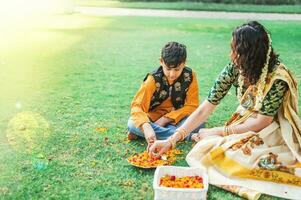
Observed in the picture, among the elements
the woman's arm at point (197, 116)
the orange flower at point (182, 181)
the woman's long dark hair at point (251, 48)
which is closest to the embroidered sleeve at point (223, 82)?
the woman's arm at point (197, 116)

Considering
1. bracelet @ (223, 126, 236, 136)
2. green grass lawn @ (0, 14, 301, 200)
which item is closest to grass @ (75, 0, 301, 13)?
green grass lawn @ (0, 14, 301, 200)

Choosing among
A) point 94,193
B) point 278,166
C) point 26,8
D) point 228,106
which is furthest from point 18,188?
point 26,8

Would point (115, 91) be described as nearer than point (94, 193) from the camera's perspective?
No

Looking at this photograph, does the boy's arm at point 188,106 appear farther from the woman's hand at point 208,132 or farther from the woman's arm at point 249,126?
the woman's arm at point 249,126

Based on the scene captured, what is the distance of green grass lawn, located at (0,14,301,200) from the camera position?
400 cm

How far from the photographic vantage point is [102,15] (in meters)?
17.4

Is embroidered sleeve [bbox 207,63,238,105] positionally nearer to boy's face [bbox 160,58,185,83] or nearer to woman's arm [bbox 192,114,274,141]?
woman's arm [bbox 192,114,274,141]

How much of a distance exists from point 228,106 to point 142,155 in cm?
211

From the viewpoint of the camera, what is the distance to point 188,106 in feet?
16.6

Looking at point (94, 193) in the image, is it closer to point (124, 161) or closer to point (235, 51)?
point (124, 161)

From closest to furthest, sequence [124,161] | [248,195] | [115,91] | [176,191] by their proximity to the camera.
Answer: [176,191], [248,195], [124,161], [115,91]

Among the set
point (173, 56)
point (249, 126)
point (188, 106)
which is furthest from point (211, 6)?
point (249, 126)

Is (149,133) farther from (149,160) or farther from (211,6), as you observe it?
(211,6)

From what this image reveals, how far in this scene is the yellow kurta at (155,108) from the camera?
15.4 feet
